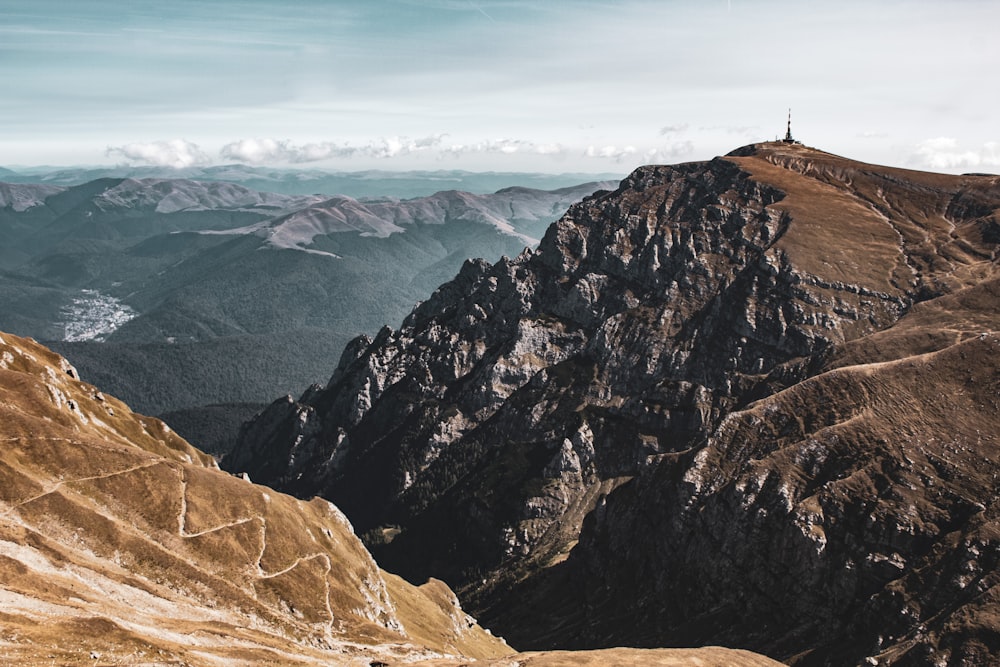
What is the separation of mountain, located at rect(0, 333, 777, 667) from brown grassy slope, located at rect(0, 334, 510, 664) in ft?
1.08

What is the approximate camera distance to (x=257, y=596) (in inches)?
5974

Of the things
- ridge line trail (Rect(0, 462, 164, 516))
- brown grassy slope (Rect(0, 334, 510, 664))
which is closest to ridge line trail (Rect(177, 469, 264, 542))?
brown grassy slope (Rect(0, 334, 510, 664))

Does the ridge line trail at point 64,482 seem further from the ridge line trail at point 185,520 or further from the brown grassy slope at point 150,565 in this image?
the ridge line trail at point 185,520

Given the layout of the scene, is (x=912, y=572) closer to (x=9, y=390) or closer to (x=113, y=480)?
(x=113, y=480)

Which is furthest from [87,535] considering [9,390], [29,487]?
[9,390]

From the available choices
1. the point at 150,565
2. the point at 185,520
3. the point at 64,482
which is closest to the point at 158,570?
the point at 150,565

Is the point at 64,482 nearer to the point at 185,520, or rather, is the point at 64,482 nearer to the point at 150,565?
→ the point at 185,520

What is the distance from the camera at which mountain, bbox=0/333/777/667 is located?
4055 inches

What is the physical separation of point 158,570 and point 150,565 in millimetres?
1988

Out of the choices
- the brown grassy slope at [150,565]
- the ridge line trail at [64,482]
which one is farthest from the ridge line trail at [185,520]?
the ridge line trail at [64,482]

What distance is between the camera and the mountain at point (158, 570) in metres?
103

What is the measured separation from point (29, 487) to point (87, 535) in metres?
16.8

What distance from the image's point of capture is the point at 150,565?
5522 inches

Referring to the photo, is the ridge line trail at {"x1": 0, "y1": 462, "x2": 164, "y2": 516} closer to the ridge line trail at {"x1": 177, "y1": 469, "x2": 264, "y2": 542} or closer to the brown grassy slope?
the brown grassy slope
